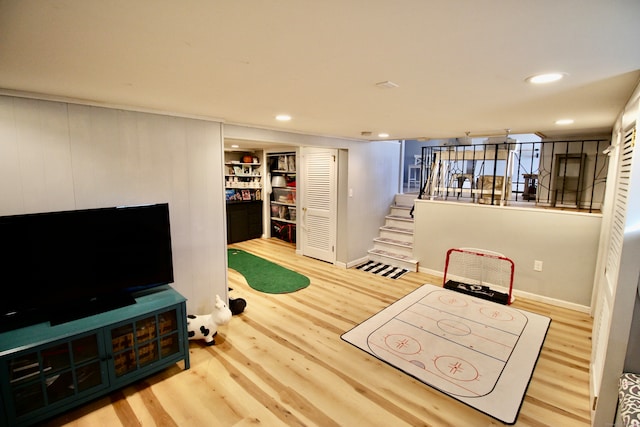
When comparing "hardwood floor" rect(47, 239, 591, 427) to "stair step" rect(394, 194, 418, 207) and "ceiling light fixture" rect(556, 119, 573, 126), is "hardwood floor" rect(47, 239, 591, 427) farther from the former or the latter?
"stair step" rect(394, 194, 418, 207)

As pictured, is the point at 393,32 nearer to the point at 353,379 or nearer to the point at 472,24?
the point at 472,24

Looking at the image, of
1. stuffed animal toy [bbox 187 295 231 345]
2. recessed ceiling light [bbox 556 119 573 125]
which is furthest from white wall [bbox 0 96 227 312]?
recessed ceiling light [bbox 556 119 573 125]

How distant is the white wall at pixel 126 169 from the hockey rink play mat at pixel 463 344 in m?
1.80

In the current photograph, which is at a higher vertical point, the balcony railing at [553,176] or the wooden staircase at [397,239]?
the balcony railing at [553,176]

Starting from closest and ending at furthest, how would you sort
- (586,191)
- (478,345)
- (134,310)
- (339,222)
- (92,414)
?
(92,414)
(134,310)
(478,345)
(586,191)
(339,222)

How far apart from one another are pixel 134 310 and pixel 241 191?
4.94m

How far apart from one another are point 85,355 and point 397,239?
475 cm

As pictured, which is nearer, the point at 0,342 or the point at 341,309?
the point at 0,342

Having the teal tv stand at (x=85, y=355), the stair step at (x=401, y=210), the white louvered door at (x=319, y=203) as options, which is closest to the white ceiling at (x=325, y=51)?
the teal tv stand at (x=85, y=355)

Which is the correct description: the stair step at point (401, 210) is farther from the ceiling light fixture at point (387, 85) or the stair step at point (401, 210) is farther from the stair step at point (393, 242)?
the ceiling light fixture at point (387, 85)

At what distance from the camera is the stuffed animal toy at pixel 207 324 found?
2902 millimetres

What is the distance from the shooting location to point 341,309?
3.73 m

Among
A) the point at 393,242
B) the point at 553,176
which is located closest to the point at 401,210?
the point at 393,242

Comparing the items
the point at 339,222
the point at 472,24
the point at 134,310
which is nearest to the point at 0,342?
the point at 134,310
